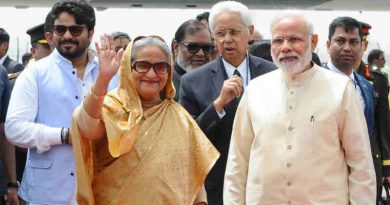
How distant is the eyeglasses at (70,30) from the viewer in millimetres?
4379

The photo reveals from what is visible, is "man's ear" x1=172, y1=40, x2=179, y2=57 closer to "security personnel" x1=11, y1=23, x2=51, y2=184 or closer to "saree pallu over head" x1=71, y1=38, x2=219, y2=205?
"security personnel" x1=11, y1=23, x2=51, y2=184

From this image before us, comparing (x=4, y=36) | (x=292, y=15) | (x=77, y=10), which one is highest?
(x=292, y=15)

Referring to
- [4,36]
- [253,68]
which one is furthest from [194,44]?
[4,36]

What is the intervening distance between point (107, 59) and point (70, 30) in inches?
39.3

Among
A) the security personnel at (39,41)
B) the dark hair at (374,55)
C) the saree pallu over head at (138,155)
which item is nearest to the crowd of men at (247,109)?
the saree pallu over head at (138,155)

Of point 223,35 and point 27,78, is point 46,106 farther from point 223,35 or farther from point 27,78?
point 223,35

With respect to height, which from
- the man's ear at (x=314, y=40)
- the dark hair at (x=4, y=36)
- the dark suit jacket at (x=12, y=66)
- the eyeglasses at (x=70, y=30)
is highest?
the man's ear at (x=314, y=40)

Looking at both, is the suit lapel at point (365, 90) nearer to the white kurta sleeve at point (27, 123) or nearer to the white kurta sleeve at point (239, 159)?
the white kurta sleeve at point (239, 159)

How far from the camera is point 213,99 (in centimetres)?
437

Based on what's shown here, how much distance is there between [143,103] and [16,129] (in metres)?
0.87

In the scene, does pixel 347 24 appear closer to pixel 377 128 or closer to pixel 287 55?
pixel 377 128

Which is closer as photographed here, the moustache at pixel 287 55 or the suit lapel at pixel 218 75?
the moustache at pixel 287 55

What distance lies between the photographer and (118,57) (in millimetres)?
3518

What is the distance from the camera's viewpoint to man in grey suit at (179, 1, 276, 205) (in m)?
4.32
